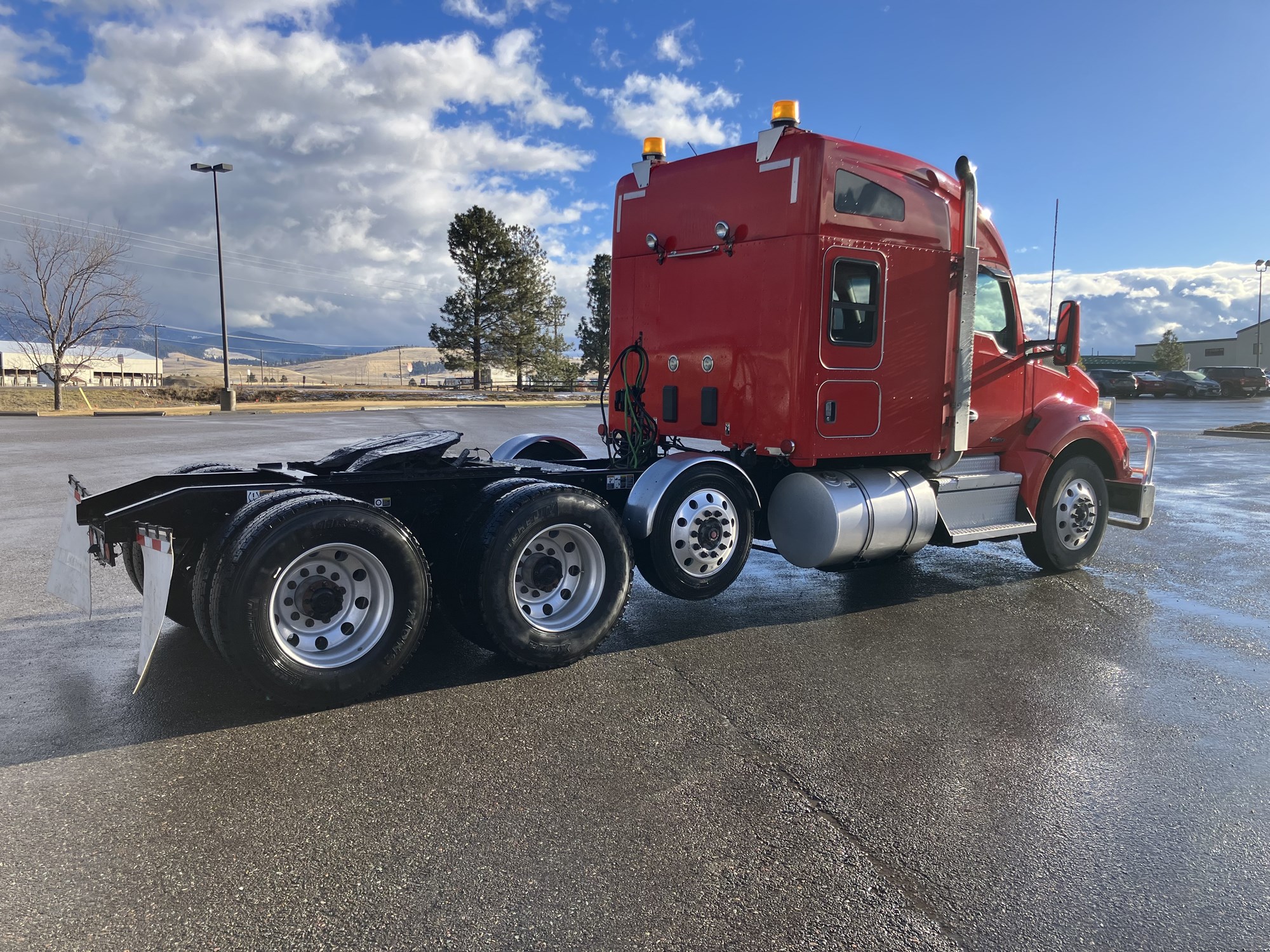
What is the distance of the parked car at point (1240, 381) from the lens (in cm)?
4644

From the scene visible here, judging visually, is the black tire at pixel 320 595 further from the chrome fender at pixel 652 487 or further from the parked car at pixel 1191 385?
the parked car at pixel 1191 385

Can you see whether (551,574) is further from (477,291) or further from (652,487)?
(477,291)

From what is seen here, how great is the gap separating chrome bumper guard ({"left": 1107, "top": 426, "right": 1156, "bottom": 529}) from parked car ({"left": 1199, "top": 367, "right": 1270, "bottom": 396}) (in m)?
47.4

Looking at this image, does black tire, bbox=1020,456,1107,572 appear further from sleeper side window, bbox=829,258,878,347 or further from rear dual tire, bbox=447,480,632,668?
rear dual tire, bbox=447,480,632,668

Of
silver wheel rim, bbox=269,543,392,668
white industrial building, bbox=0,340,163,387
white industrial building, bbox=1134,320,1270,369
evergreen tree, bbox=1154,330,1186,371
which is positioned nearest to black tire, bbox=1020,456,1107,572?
silver wheel rim, bbox=269,543,392,668

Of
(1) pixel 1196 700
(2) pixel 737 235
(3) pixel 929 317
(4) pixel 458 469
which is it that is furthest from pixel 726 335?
(1) pixel 1196 700

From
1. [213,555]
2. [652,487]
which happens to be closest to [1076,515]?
[652,487]

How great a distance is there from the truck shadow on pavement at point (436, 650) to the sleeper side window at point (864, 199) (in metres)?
2.92

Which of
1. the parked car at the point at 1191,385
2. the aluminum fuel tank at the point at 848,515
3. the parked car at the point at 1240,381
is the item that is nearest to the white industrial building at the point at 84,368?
the aluminum fuel tank at the point at 848,515

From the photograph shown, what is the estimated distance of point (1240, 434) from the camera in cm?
2275

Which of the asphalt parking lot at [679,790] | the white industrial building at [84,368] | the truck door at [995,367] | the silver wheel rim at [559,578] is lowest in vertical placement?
the asphalt parking lot at [679,790]

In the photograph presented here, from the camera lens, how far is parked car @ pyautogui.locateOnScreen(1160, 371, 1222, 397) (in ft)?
151

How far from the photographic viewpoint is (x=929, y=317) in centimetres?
A: 670

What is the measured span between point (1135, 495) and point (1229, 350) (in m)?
98.1
